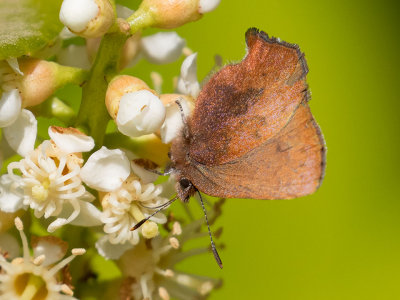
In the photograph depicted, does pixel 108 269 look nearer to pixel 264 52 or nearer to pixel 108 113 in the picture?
pixel 108 113

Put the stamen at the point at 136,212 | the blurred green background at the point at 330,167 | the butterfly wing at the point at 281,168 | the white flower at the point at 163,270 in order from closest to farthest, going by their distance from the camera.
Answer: the butterfly wing at the point at 281,168 < the stamen at the point at 136,212 < the white flower at the point at 163,270 < the blurred green background at the point at 330,167

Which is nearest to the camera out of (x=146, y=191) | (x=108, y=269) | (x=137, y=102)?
(x=137, y=102)

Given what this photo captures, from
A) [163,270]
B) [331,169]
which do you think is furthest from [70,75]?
[331,169]

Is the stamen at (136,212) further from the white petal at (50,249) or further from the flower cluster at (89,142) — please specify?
the white petal at (50,249)

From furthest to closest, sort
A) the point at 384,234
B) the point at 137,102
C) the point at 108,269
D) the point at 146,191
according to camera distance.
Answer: the point at 384,234 < the point at 108,269 < the point at 146,191 < the point at 137,102

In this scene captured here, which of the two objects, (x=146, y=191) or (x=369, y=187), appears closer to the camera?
(x=146, y=191)

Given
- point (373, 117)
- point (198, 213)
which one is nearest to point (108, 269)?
point (198, 213)

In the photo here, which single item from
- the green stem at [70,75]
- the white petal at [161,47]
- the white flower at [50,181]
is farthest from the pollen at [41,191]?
the white petal at [161,47]
